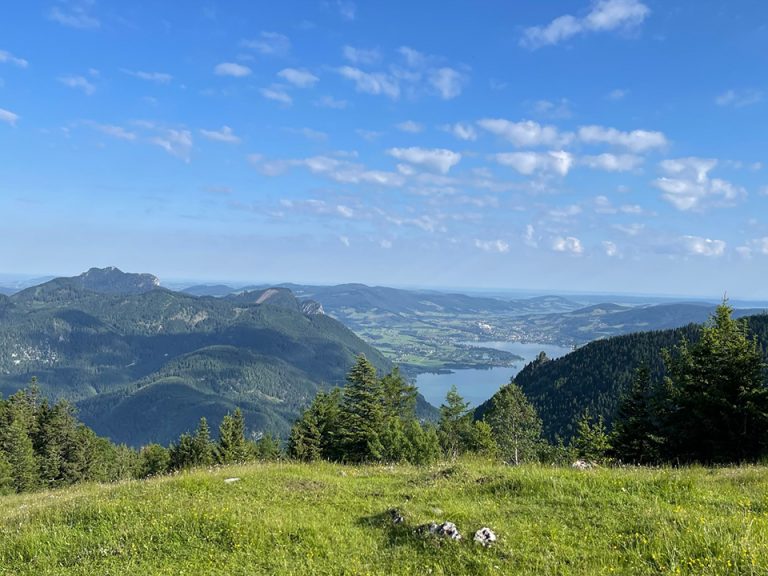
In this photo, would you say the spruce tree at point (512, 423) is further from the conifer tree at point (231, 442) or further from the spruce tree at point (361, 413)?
the conifer tree at point (231, 442)

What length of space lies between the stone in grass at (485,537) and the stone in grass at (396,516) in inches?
81.3

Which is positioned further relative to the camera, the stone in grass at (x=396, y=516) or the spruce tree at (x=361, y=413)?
the spruce tree at (x=361, y=413)

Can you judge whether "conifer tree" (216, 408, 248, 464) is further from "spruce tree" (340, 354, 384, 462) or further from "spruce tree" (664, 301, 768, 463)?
"spruce tree" (664, 301, 768, 463)

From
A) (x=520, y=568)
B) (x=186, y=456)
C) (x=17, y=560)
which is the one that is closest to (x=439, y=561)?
(x=520, y=568)

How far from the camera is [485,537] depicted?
9148 millimetres

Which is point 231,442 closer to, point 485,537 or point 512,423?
point 512,423

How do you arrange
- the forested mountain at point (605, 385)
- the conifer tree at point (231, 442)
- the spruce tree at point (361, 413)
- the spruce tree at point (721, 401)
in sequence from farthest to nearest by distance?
the forested mountain at point (605, 385)
the conifer tree at point (231, 442)
the spruce tree at point (361, 413)
the spruce tree at point (721, 401)

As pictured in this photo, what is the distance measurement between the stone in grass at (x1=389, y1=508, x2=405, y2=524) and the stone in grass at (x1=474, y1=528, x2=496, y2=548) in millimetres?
2065

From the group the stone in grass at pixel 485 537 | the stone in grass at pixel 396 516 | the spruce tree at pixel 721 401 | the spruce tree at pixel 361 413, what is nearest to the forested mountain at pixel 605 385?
the spruce tree at pixel 361 413

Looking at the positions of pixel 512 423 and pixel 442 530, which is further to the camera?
pixel 512 423

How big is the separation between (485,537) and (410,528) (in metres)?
1.84

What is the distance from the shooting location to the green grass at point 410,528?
26.9ft

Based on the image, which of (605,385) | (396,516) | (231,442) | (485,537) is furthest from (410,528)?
(605,385)

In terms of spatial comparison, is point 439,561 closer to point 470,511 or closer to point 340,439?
point 470,511
